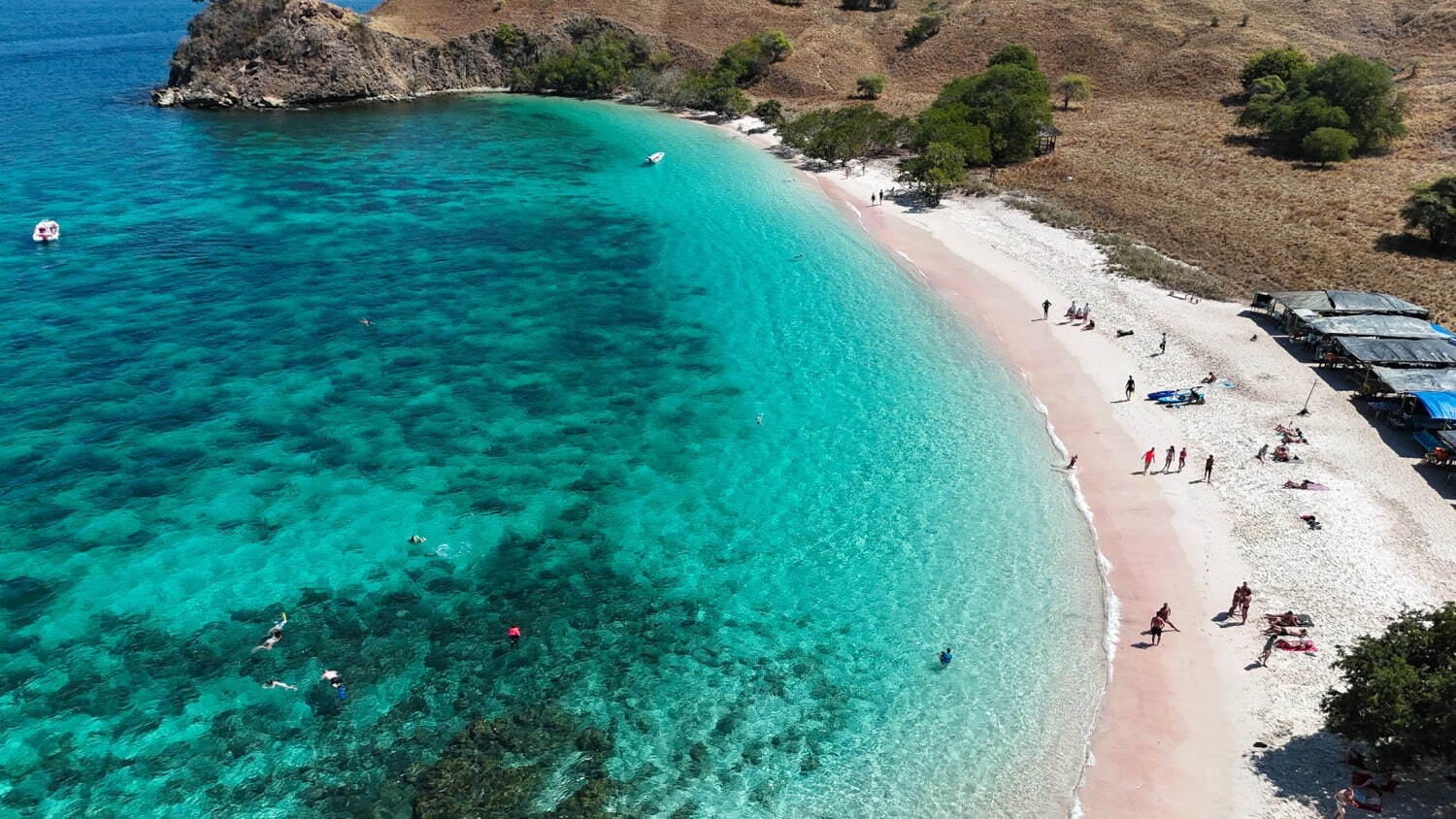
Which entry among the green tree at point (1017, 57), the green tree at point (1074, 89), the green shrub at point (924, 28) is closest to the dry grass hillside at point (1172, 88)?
the green shrub at point (924, 28)

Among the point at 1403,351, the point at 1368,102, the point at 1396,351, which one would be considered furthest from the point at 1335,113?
the point at 1396,351

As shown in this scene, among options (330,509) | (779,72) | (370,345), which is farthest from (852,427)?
(779,72)

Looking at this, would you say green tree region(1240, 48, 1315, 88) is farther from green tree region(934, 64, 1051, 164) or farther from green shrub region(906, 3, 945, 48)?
green shrub region(906, 3, 945, 48)

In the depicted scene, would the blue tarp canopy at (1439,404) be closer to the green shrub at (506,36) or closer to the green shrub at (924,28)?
the green shrub at (924,28)

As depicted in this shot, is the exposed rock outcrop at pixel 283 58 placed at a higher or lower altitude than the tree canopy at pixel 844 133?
higher

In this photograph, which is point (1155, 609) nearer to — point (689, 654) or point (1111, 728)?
point (1111, 728)

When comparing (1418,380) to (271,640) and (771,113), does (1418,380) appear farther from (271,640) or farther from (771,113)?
(771,113)
